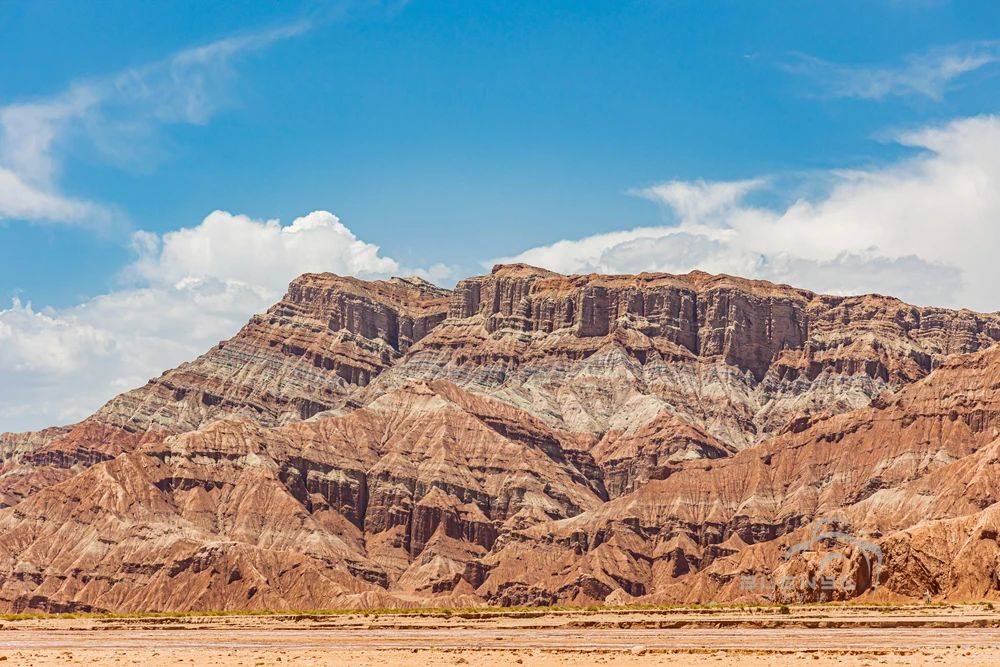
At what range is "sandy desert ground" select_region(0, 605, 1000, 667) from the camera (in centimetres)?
7631

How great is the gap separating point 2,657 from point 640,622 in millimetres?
40330

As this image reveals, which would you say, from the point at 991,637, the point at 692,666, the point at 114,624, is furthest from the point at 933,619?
the point at 114,624

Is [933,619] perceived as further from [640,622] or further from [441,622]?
[441,622]

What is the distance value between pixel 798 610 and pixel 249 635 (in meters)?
39.2

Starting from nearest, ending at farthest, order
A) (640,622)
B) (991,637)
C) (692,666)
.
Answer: (692,666), (991,637), (640,622)

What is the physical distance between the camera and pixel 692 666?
237 feet

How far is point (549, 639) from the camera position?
3526 inches

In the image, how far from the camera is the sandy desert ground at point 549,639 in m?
76.3

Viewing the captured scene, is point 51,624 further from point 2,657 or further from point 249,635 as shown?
point 2,657

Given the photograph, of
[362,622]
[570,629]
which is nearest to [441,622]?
[362,622]

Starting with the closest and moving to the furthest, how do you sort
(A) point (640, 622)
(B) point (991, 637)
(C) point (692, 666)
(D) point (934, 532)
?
(C) point (692, 666), (B) point (991, 637), (A) point (640, 622), (D) point (934, 532)

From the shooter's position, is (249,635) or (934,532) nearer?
(249,635)

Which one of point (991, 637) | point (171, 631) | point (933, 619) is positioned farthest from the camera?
point (171, 631)

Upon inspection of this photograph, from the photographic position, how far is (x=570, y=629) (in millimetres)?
97688
